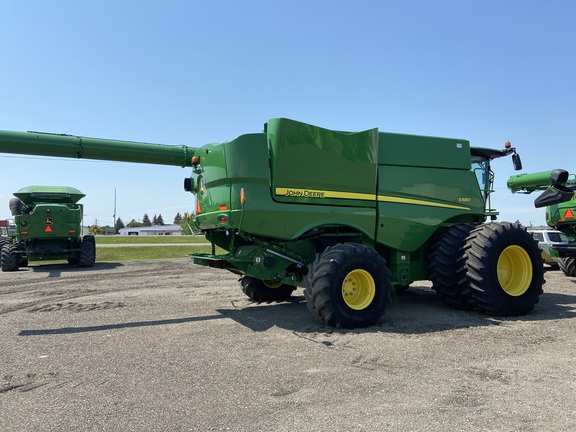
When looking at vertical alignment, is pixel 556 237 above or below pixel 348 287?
above

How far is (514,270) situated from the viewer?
24.9 feet

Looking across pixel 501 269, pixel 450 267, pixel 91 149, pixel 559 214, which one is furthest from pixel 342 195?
pixel 559 214

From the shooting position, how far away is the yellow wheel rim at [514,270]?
291 inches

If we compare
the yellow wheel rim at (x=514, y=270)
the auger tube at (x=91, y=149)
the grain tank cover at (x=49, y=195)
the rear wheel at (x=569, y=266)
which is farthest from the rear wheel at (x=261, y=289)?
the grain tank cover at (x=49, y=195)

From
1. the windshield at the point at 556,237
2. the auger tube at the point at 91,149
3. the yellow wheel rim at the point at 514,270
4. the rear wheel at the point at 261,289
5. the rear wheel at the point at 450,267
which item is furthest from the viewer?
the windshield at the point at 556,237

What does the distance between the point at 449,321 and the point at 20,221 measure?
53.2ft

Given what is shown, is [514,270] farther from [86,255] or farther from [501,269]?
[86,255]

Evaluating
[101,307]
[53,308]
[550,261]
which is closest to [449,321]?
[101,307]

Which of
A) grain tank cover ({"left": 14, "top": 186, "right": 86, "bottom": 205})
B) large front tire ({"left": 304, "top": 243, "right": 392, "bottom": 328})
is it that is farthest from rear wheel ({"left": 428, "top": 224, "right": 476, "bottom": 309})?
grain tank cover ({"left": 14, "top": 186, "right": 86, "bottom": 205})

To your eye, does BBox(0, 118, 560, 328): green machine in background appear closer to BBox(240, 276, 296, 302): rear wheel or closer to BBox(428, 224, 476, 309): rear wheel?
BBox(428, 224, 476, 309): rear wheel

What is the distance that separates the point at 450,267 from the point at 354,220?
1.85 meters

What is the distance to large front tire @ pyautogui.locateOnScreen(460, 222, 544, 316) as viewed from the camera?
688 cm

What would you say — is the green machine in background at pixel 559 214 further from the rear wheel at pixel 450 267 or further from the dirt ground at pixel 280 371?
the rear wheel at pixel 450 267

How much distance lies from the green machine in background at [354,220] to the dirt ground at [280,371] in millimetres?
564
